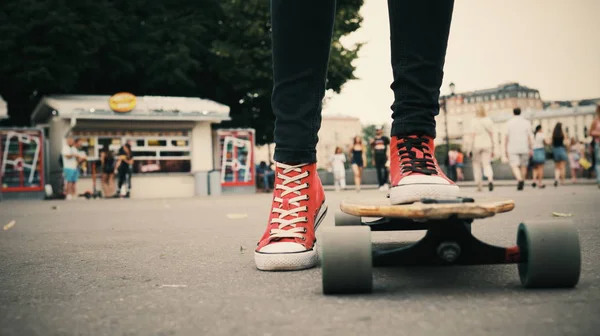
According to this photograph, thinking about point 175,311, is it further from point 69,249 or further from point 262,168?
point 262,168

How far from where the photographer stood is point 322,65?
2293mm

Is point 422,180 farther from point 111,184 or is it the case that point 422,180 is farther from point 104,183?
point 104,183

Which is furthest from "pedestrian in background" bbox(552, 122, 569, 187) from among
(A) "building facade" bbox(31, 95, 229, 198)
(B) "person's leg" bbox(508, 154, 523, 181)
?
(A) "building facade" bbox(31, 95, 229, 198)

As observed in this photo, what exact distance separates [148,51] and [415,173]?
63.2 feet

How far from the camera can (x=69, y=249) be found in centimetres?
346

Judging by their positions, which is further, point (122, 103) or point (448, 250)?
point (122, 103)

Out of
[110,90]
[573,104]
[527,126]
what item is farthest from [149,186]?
[573,104]

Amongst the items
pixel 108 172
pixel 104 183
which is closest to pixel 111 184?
pixel 104 183

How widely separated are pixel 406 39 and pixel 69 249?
7.86ft

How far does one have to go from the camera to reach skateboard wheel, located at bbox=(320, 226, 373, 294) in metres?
1.66

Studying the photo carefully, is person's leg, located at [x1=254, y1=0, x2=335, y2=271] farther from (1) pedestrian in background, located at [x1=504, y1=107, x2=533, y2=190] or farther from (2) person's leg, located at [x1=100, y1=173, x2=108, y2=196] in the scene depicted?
(2) person's leg, located at [x1=100, y1=173, x2=108, y2=196]

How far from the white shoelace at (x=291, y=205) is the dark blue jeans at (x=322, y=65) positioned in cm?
5

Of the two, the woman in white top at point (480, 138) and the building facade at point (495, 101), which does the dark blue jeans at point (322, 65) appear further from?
the building facade at point (495, 101)

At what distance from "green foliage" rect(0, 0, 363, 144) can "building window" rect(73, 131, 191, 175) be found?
6.22 feet
